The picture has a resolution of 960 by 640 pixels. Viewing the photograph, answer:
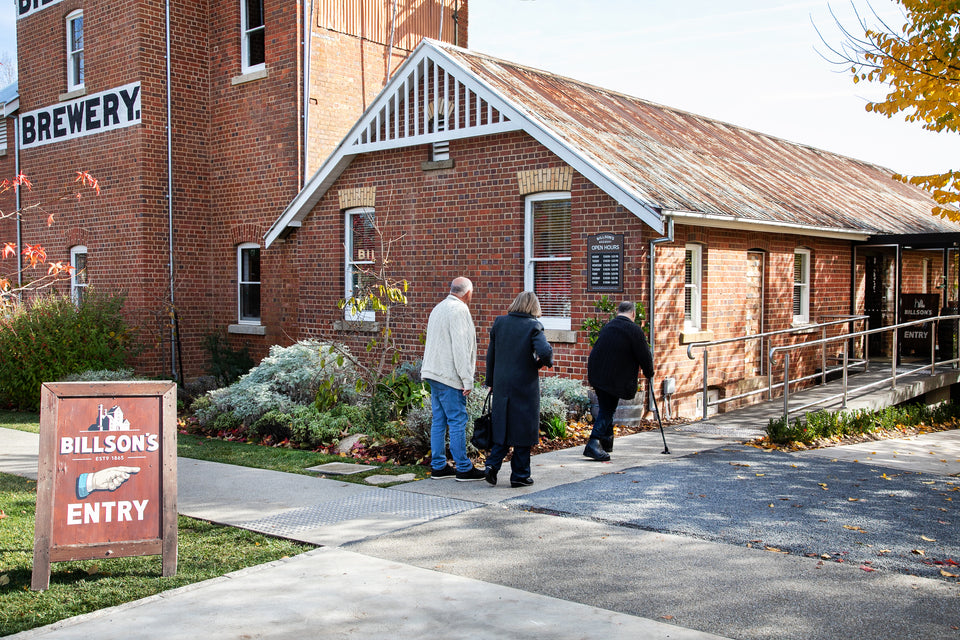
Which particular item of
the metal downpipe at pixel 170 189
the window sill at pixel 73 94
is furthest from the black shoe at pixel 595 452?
the window sill at pixel 73 94

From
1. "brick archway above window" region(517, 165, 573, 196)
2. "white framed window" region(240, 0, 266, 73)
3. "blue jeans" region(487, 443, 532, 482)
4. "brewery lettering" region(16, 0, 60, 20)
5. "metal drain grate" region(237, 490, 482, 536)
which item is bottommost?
"metal drain grate" region(237, 490, 482, 536)

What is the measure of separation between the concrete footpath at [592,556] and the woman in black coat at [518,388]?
1.09 ft

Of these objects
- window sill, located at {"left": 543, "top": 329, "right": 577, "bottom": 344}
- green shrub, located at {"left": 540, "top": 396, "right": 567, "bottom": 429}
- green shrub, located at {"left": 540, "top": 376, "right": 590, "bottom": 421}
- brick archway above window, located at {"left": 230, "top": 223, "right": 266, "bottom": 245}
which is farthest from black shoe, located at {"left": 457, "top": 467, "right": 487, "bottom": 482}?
brick archway above window, located at {"left": 230, "top": 223, "right": 266, "bottom": 245}

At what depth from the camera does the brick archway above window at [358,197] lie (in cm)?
1476

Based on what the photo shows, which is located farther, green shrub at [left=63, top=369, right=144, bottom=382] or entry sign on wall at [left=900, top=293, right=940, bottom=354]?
entry sign on wall at [left=900, top=293, right=940, bottom=354]

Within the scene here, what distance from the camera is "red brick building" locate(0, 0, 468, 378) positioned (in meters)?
16.5

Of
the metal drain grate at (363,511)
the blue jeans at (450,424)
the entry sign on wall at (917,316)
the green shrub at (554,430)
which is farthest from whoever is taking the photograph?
the entry sign on wall at (917,316)

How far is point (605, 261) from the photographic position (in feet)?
38.8

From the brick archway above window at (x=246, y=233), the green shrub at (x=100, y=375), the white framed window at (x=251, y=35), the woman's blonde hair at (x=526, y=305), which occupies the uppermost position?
the white framed window at (x=251, y=35)

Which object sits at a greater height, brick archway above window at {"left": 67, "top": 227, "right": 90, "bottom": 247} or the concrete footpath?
brick archway above window at {"left": 67, "top": 227, "right": 90, "bottom": 247}

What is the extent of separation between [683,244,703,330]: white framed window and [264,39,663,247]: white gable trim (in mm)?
2021

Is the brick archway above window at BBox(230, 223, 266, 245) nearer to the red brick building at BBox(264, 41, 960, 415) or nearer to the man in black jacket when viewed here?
the red brick building at BBox(264, 41, 960, 415)

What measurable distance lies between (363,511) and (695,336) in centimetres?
685

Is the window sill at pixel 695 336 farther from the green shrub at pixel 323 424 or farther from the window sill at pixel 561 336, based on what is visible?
the green shrub at pixel 323 424
